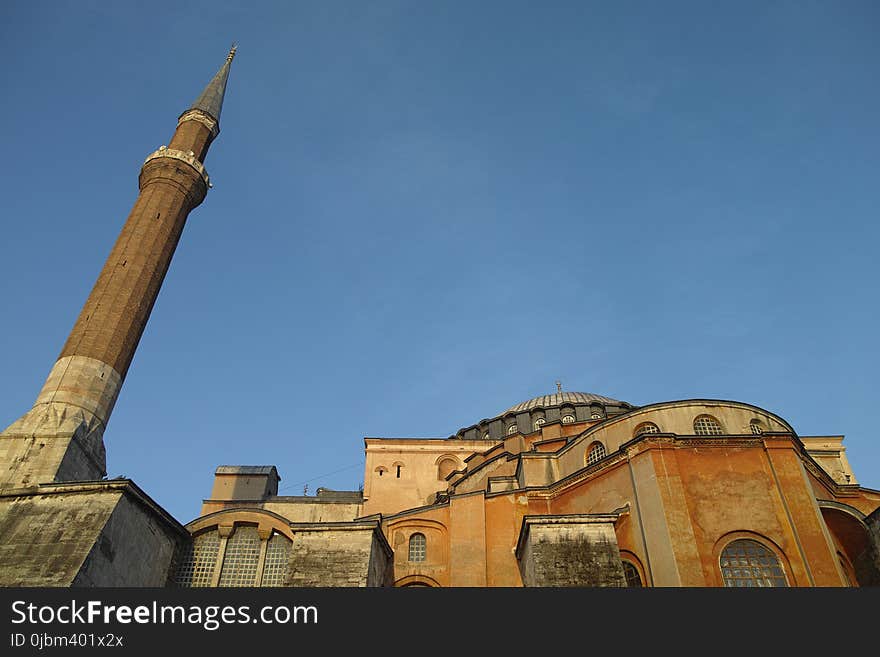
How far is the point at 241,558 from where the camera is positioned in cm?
1673

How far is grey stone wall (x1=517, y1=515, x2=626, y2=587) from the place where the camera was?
1496 centimetres

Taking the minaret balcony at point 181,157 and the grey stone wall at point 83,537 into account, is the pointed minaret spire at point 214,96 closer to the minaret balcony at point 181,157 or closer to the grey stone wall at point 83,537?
the minaret balcony at point 181,157

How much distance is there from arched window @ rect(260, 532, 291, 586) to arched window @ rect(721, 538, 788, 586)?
32.6 ft

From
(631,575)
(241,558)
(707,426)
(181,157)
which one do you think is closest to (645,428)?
(707,426)

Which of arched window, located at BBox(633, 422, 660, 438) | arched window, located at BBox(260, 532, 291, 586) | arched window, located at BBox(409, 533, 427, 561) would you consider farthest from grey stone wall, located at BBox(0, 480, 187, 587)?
arched window, located at BBox(633, 422, 660, 438)

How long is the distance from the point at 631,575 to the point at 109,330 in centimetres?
1583

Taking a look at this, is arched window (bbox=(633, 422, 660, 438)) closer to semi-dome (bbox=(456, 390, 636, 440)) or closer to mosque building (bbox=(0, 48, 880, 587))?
mosque building (bbox=(0, 48, 880, 587))

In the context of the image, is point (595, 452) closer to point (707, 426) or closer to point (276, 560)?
point (707, 426)

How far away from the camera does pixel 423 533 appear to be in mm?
20422

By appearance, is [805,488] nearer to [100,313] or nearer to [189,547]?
[189,547]

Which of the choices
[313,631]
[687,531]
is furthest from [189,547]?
[687,531]

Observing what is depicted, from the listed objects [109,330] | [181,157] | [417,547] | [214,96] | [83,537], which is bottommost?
[83,537]

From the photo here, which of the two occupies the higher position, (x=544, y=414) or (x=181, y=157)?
(x=181, y=157)

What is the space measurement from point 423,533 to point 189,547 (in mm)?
6633
